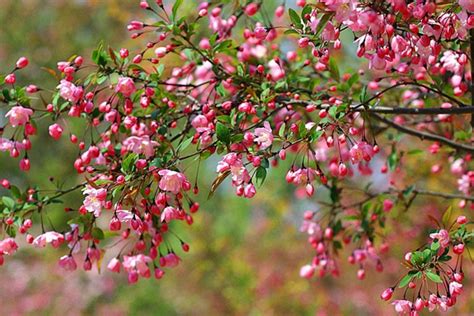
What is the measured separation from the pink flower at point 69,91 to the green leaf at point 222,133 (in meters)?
0.29

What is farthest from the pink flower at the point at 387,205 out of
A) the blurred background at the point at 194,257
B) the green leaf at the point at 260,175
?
the blurred background at the point at 194,257

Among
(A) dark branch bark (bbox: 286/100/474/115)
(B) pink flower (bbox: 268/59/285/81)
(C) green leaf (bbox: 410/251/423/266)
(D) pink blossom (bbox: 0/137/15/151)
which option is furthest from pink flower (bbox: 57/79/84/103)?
(C) green leaf (bbox: 410/251/423/266)

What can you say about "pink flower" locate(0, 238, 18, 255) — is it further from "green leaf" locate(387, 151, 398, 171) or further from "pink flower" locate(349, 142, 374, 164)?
"green leaf" locate(387, 151, 398, 171)

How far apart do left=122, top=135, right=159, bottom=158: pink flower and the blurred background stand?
5.52 ft

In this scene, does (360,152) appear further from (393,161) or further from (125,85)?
(393,161)

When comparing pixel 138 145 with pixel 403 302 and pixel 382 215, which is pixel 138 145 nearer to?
pixel 403 302

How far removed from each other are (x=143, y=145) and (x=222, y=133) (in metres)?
0.19

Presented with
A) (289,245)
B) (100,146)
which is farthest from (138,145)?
(289,245)

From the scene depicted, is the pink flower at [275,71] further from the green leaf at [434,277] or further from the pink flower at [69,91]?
the green leaf at [434,277]

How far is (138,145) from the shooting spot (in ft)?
4.15

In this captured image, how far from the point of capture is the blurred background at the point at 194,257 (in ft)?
13.6

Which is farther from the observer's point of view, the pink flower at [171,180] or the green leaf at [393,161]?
the green leaf at [393,161]

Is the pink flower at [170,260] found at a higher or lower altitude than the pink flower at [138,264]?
lower

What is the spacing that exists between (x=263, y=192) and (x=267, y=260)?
461 millimetres
